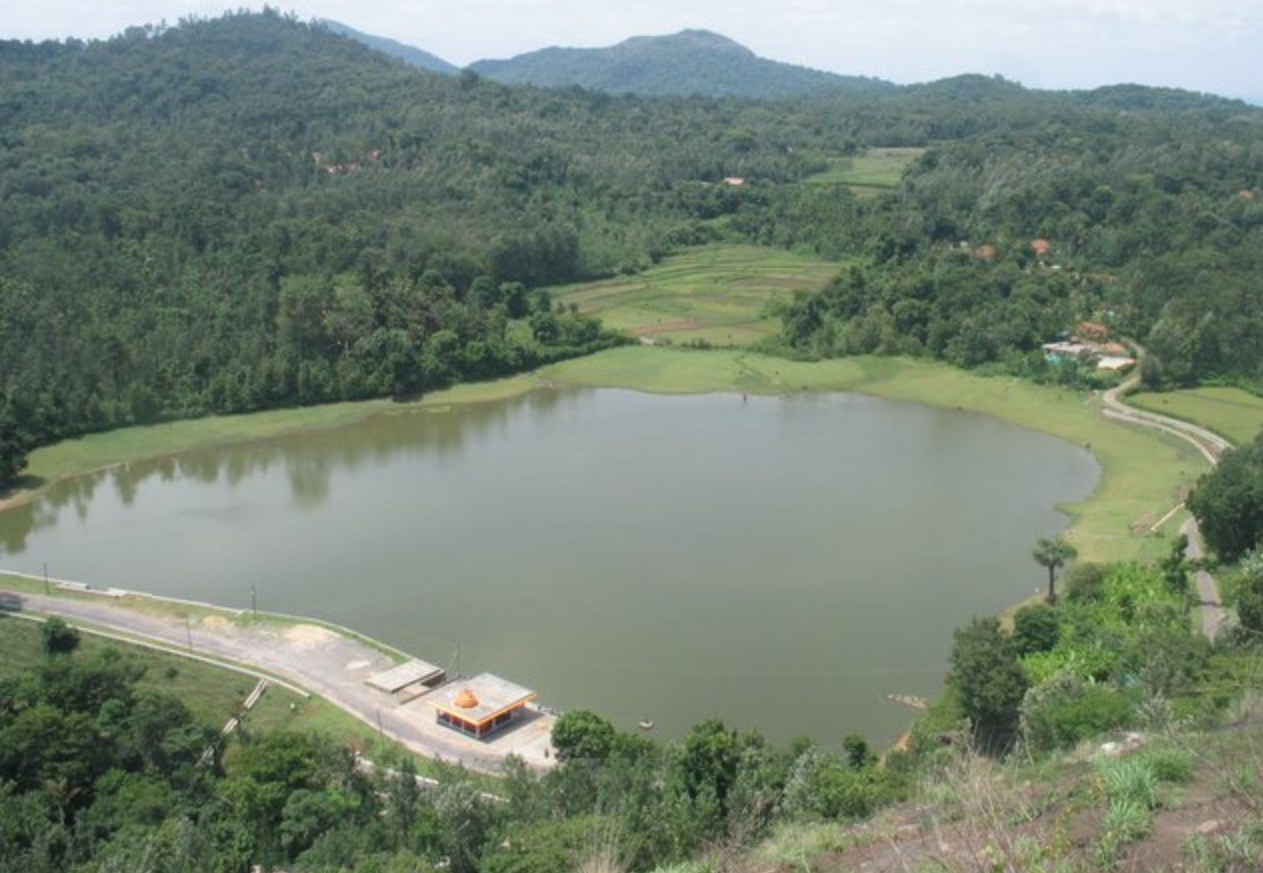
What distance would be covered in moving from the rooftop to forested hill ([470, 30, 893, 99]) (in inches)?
5611

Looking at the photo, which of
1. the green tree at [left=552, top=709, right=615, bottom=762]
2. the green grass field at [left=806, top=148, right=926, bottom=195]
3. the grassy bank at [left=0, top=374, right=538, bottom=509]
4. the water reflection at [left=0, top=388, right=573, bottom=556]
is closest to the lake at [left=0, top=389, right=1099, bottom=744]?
Answer: the water reflection at [left=0, top=388, right=573, bottom=556]

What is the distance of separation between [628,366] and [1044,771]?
26.5 m

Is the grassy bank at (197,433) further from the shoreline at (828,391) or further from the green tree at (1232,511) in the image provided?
the green tree at (1232,511)

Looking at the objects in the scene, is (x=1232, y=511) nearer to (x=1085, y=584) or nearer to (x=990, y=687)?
(x=1085, y=584)

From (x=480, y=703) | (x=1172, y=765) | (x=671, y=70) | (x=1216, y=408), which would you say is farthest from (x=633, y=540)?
(x=671, y=70)

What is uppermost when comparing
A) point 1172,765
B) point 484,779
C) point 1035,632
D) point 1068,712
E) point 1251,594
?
point 1172,765

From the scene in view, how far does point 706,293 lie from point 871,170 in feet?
88.4

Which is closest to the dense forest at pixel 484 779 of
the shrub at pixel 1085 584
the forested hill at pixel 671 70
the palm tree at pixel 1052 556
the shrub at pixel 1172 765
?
the shrub at pixel 1085 584

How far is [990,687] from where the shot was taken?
518 inches

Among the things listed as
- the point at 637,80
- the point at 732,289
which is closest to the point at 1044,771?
the point at 732,289

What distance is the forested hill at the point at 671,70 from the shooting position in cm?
15912

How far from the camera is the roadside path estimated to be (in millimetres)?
16359

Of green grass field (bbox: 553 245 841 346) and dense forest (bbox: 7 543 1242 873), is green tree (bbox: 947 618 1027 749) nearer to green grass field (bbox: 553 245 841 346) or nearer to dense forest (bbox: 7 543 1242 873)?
dense forest (bbox: 7 543 1242 873)

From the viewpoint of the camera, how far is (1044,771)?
22.4 ft
